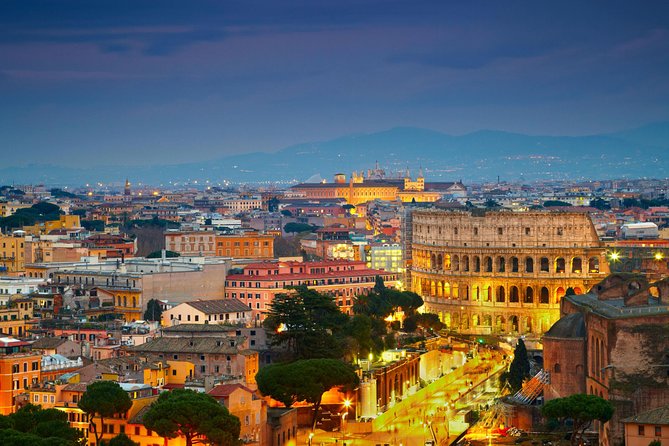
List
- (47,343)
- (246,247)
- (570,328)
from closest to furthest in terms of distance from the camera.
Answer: (47,343), (570,328), (246,247)

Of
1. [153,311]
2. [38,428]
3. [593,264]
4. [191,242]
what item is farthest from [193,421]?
[191,242]

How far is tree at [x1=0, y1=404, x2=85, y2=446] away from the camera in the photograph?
151ft

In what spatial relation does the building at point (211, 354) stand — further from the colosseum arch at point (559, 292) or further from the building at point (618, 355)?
the colosseum arch at point (559, 292)

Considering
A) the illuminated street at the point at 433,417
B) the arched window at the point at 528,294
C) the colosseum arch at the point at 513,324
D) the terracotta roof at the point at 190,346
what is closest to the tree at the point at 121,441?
the illuminated street at the point at 433,417

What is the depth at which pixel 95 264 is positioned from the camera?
93.1m

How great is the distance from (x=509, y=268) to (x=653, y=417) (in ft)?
145

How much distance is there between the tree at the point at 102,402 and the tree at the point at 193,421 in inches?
46.3

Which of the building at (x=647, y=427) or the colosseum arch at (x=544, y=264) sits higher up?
the colosseum arch at (x=544, y=264)

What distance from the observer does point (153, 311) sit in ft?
258

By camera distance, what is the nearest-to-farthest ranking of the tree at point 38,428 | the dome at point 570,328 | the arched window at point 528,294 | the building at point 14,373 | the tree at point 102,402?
1. the tree at point 38,428
2. the tree at point 102,402
3. the building at point 14,373
4. the dome at point 570,328
5. the arched window at point 528,294

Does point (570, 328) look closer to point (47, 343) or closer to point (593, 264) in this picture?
point (47, 343)

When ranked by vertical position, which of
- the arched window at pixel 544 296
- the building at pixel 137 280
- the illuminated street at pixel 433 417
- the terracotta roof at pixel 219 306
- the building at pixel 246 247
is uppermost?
the building at pixel 246 247

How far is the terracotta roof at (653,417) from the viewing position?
50.0 m

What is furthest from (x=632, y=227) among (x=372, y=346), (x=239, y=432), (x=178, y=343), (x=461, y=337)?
(x=239, y=432)
